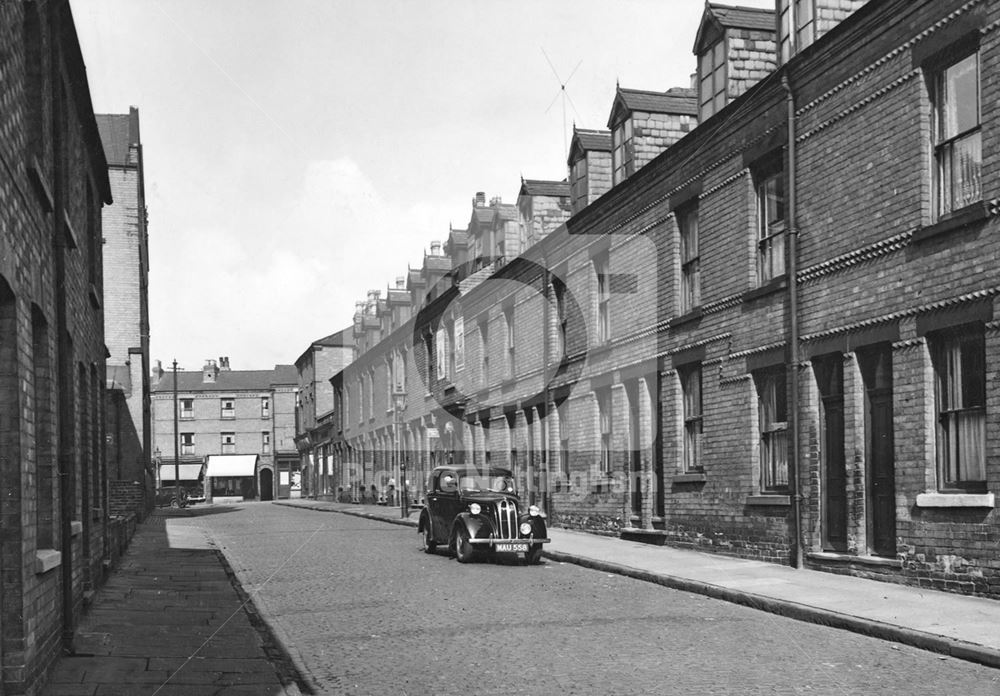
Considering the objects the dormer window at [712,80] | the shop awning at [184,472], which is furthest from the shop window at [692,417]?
the shop awning at [184,472]

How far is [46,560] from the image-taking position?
8.31 meters

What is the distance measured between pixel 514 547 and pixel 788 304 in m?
5.81

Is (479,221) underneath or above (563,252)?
above

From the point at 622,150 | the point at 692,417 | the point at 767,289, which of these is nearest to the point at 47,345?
the point at 767,289

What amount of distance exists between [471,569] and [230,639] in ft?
25.1

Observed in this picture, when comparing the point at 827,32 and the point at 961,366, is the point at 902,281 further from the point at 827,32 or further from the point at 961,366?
the point at 827,32

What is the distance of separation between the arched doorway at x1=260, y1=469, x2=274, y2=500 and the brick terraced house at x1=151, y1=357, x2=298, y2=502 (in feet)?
0.26

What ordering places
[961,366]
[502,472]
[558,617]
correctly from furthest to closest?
[502,472] → [961,366] → [558,617]

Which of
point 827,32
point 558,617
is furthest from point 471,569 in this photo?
point 827,32

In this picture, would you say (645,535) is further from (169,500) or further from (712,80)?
(169,500)

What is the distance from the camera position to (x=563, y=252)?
27.2 meters

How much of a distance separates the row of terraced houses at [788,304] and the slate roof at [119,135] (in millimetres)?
19777

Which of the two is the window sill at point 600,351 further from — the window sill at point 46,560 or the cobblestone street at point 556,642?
the window sill at point 46,560

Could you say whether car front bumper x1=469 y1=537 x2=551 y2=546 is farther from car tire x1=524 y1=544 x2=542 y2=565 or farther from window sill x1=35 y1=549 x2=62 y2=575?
window sill x1=35 y1=549 x2=62 y2=575
